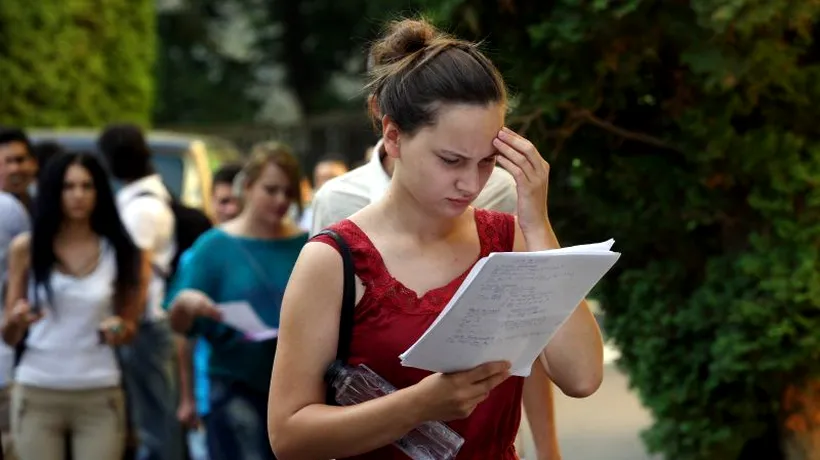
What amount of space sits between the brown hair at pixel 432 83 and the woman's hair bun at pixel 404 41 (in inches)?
2.7

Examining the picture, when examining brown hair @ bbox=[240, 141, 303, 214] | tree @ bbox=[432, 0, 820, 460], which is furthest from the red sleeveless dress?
brown hair @ bbox=[240, 141, 303, 214]

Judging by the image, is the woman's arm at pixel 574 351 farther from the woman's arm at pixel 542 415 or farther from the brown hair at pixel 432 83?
the woman's arm at pixel 542 415

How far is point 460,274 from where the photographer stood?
3137 millimetres

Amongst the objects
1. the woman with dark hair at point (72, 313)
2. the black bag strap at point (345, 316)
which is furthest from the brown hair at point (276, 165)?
the black bag strap at point (345, 316)

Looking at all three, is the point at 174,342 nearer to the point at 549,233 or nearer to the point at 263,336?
the point at 263,336

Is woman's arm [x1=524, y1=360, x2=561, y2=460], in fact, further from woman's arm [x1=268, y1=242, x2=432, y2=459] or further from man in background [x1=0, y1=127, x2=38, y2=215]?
man in background [x1=0, y1=127, x2=38, y2=215]

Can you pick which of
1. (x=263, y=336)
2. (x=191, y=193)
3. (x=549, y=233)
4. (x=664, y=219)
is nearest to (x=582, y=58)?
(x=664, y=219)

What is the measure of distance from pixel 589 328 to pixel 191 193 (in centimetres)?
882

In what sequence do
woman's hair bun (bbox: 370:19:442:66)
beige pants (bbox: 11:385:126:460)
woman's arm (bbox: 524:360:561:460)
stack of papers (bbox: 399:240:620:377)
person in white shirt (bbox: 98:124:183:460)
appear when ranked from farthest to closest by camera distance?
person in white shirt (bbox: 98:124:183:460) → beige pants (bbox: 11:385:126:460) → woman's arm (bbox: 524:360:561:460) → woman's hair bun (bbox: 370:19:442:66) → stack of papers (bbox: 399:240:620:377)

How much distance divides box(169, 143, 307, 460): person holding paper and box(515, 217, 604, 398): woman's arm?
3104mm

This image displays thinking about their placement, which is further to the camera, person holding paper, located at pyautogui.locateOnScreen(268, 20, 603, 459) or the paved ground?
the paved ground

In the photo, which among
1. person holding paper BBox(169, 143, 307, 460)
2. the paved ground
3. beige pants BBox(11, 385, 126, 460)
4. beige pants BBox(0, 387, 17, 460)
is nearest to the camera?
person holding paper BBox(169, 143, 307, 460)

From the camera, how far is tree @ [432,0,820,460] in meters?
6.06

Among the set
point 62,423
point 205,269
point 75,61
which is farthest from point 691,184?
point 75,61
